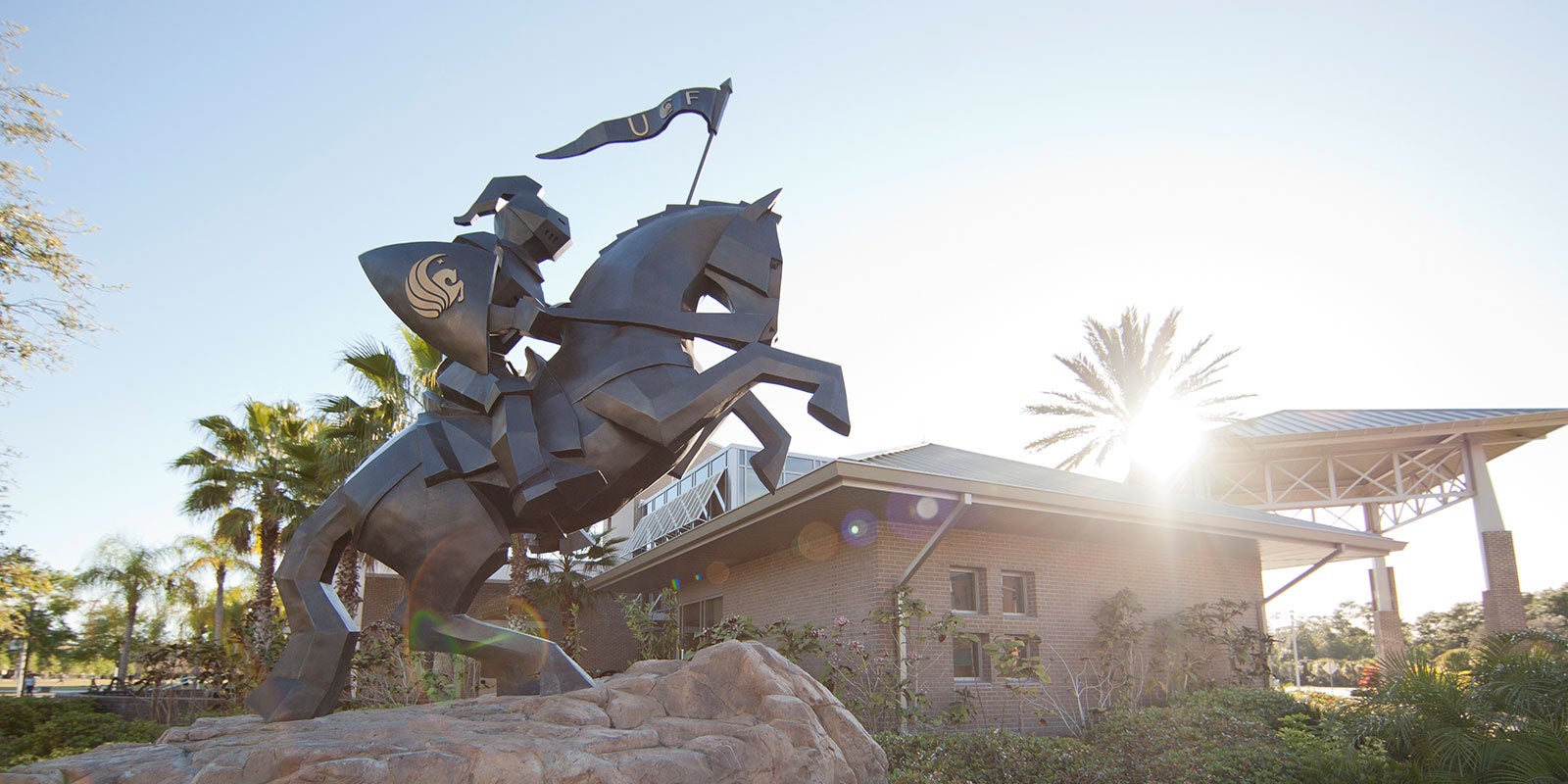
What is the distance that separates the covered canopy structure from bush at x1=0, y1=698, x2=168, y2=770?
79.1 ft

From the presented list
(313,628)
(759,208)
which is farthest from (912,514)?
(313,628)

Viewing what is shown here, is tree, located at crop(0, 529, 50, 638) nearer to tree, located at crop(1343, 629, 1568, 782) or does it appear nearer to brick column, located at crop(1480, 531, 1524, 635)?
tree, located at crop(1343, 629, 1568, 782)

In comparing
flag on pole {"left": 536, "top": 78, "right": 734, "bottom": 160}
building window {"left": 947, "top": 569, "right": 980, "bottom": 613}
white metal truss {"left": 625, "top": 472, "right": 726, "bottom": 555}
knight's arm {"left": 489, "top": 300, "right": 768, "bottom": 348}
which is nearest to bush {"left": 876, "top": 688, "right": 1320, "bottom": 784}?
building window {"left": 947, "top": 569, "right": 980, "bottom": 613}

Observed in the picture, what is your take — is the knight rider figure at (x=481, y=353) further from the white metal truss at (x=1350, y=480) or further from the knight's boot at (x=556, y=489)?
the white metal truss at (x=1350, y=480)

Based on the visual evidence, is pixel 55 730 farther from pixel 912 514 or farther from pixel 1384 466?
pixel 1384 466

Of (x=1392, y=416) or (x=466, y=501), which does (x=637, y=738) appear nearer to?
(x=466, y=501)

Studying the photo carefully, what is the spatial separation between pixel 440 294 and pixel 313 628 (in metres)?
2.03

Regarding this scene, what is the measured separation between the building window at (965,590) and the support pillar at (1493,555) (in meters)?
15.3

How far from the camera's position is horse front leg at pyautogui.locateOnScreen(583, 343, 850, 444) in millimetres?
5203

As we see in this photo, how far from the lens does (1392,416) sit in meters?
23.9

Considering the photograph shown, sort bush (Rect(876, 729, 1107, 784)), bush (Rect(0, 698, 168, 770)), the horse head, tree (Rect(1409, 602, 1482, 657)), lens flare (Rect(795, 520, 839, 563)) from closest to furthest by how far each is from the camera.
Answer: the horse head < bush (Rect(876, 729, 1107, 784)) < bush (Rect(0, 698, 168, 770)) < lens flare (Rect(795, 520, 839, 563)) < tree (Rect(1409, 602, 1482, 657))

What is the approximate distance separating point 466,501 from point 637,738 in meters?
1.68

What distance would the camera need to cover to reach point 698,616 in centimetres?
2031

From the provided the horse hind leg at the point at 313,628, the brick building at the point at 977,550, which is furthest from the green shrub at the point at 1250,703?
the horse hind leg at the point at 313,628
